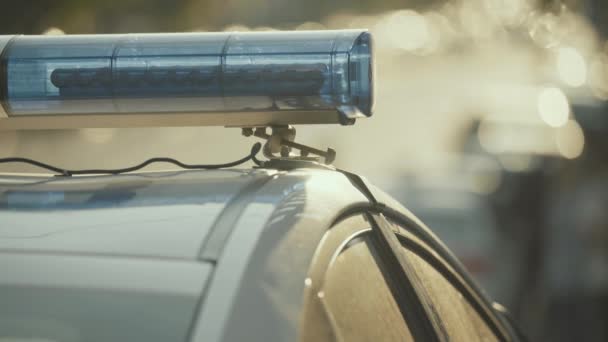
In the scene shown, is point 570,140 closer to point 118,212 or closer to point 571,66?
point 571,66

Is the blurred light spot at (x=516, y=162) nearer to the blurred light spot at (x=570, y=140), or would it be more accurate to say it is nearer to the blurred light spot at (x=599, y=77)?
the blurred light spot at (x=570, y=140)

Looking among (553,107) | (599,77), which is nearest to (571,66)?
(599,77)

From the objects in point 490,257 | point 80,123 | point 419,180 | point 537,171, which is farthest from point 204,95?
point 537,171

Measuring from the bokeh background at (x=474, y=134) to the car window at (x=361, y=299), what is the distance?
2001mm

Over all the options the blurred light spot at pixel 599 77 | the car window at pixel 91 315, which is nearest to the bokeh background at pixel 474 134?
the blurred light spot at pixel 599 77

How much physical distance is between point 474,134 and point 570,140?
272 cm

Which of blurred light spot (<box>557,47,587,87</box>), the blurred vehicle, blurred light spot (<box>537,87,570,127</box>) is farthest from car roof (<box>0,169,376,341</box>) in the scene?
blurred light spot (<box>557,47,587,87</box>)

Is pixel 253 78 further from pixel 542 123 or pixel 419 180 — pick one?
pixel 542 123

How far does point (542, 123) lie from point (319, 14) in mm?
15916

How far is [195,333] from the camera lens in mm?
2162

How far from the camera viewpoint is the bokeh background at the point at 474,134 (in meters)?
18.5

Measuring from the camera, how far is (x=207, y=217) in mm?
2504

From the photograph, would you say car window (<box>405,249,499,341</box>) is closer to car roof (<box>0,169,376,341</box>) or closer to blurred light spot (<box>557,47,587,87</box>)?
car roof (<box>0,169,376,341</box>)

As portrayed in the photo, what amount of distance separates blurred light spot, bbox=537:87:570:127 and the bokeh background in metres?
0.07
